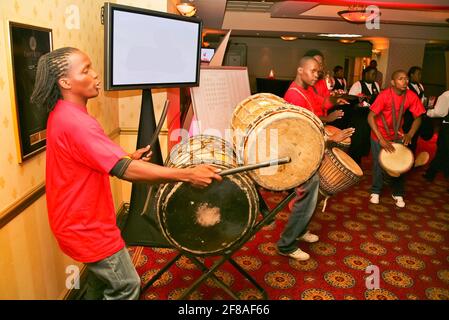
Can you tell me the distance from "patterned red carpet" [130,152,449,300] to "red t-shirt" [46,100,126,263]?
1.00 m

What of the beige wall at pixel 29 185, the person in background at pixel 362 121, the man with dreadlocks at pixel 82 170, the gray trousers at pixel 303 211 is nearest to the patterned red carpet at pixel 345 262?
the gray trousers at pixel 303 211

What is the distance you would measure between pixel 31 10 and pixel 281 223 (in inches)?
109

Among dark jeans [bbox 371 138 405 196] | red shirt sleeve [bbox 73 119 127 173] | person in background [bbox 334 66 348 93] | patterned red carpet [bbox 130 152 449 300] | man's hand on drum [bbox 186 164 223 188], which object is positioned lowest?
patterned red carpet [bbox 130 152 449 300]

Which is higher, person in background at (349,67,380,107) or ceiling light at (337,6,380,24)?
ceiling light at (337,6,380,24)

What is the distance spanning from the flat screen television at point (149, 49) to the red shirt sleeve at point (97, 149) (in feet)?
3.48

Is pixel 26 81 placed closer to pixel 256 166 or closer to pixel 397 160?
pixel 256 166

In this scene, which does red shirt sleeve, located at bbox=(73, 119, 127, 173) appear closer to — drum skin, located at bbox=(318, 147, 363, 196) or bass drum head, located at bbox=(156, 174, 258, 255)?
bass drum head, located at bbox=(156, 174, 258, 255)

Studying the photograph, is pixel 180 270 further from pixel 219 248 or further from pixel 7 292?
pixel 7 292

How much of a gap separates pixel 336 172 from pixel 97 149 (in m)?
2.16

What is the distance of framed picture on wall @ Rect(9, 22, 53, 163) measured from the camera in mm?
1738

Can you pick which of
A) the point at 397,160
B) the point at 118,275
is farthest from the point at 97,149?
the point at 397,160

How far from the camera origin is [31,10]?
1.88 m

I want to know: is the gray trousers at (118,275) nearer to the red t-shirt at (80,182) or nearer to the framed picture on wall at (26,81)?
the red t-shirt at (80,182)

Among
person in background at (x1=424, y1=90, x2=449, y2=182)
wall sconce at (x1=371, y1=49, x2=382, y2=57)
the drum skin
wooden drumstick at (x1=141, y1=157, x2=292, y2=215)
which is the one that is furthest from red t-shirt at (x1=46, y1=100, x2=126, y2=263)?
wall sconce at (x1=371, y1=49, x2=382, y2=57)
